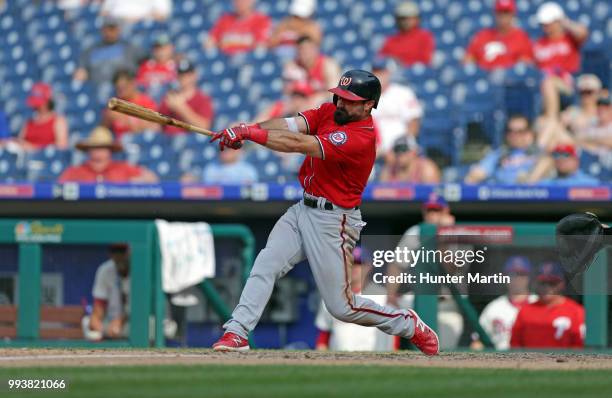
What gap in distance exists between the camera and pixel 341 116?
255 inches

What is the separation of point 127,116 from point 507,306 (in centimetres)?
484

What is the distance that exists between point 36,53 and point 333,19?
3.53 meters

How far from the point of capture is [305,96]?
1105 cm

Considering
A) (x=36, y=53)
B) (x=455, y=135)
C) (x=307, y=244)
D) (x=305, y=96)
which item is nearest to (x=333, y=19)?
(x=305, y=96)

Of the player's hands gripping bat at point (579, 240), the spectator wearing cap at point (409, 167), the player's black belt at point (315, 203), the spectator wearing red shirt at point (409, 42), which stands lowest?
the player's hands gripping bat at point (579, 240)

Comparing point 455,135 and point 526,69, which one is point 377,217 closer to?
point 455,135

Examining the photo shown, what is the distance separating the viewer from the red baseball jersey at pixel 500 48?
1149 cm

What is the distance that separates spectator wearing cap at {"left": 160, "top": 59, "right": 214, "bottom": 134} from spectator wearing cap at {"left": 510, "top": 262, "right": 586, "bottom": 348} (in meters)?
4.14

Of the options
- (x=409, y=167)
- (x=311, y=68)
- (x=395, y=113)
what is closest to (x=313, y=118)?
(x=409, y=167)

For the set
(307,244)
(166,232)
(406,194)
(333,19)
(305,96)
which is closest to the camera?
(307,244)

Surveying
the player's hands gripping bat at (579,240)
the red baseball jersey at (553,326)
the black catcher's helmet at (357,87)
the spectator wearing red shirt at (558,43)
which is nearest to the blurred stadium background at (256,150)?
the spectator wearing red shirt at (558,43)

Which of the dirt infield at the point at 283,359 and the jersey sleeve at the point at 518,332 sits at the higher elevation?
the jersey sleeve at the point at 518,332

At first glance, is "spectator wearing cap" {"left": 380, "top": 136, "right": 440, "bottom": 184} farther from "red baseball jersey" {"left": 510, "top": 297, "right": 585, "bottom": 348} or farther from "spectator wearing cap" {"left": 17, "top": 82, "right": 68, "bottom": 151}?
"spectator wearing cap" {"left": 17, "top": 82, "right": 68, "bottom": 151}

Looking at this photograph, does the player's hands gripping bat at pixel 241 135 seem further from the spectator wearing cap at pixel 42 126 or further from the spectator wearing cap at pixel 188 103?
the spectator wearing cap at pixel 42 126
